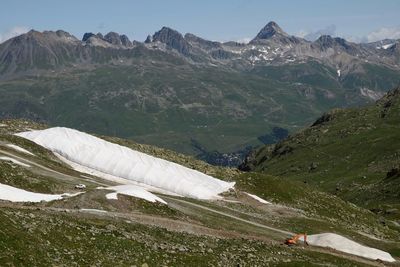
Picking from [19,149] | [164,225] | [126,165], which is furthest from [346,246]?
[19,149]

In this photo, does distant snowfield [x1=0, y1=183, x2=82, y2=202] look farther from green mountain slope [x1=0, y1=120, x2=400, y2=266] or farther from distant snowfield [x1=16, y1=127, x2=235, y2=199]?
distant snowfield [x1=16, y1=127, x2=235, y2=199]

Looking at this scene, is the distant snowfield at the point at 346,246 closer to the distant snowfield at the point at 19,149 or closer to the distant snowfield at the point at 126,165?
the distant snowfield at the point at 126,165

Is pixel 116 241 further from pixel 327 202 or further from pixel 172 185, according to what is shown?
pixel 327 202

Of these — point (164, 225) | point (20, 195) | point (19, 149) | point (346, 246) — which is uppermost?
point (19, 149)

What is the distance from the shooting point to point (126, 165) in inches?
3762

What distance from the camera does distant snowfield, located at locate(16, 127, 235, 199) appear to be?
91.6 metres

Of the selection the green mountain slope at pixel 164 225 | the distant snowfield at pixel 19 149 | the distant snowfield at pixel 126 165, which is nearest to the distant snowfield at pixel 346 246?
the green mountain slope at pixel 164 225

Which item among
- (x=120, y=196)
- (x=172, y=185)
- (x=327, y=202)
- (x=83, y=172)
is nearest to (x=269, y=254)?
(x=120, y=196)

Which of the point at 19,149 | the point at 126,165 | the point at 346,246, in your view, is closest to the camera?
the point at 346,246

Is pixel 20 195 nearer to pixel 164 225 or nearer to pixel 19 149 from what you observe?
pixel 164 225

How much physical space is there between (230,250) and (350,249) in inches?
869

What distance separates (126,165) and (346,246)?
43.9m

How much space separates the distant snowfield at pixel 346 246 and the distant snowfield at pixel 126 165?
24.7 metres

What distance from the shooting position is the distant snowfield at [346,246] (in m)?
65.2
